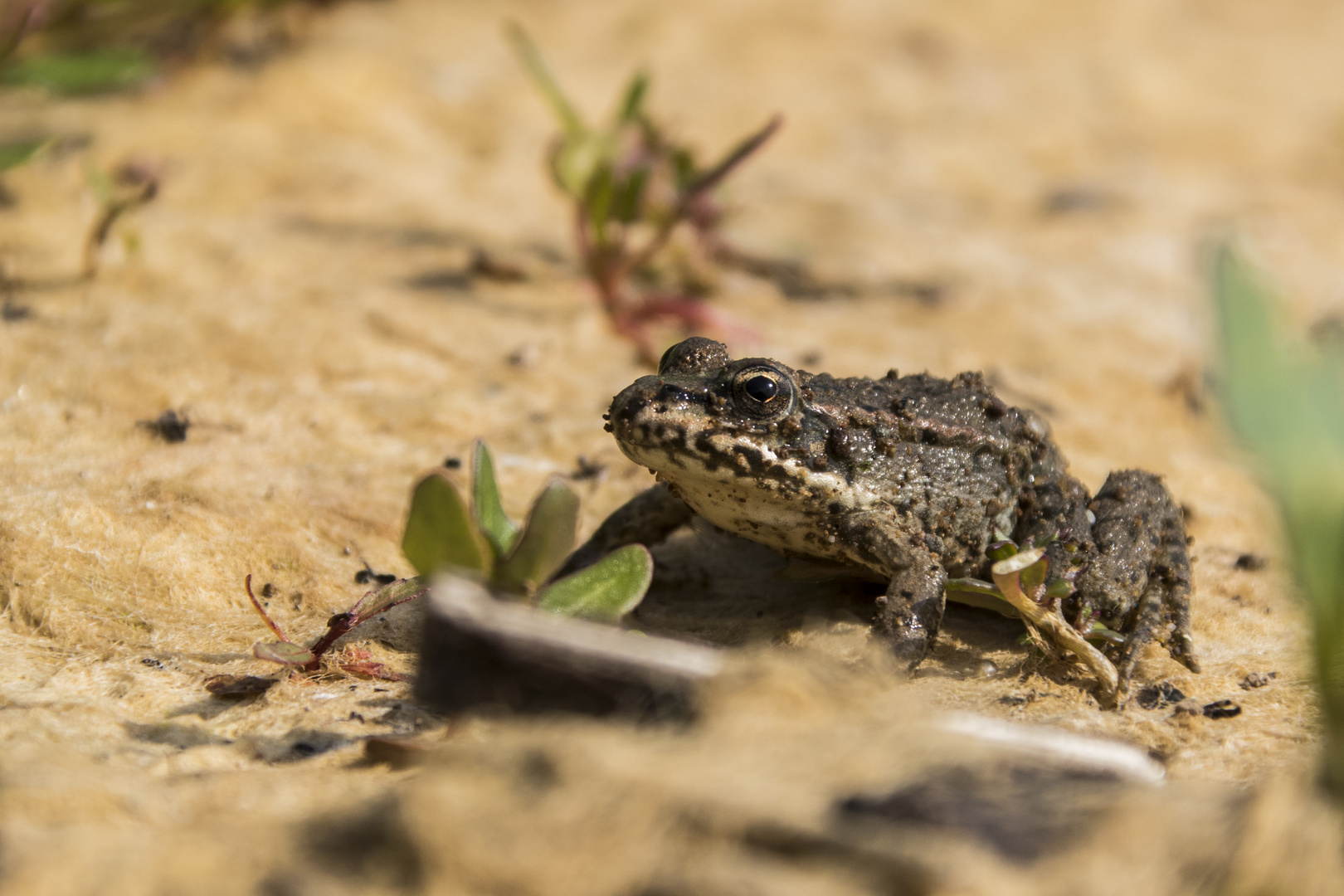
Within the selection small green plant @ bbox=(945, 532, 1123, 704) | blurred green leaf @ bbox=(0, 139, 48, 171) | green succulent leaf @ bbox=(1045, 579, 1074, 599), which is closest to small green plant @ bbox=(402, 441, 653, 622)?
small green plant @ bbox=(945, 532, 1123, 704)

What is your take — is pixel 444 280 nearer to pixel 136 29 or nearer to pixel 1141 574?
pixel 136 29

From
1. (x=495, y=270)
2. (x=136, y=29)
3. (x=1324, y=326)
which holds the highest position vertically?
(x=136, y=29)

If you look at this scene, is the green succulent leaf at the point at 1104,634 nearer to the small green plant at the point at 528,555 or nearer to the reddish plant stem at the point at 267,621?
the small green plant at the point at 528,555

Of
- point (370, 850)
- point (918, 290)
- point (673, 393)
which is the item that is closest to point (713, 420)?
point (673, 393)

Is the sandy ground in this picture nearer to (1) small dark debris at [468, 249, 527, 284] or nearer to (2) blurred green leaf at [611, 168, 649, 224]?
(1) small dark debris at [468, 249, 527, 284]

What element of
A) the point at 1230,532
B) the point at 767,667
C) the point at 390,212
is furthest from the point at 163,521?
the point at 1230,532

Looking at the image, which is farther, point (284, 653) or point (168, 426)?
point (168, 426)

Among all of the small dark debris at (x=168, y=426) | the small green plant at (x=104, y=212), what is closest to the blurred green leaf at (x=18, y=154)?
the small green plant at (x=104, y=212)
